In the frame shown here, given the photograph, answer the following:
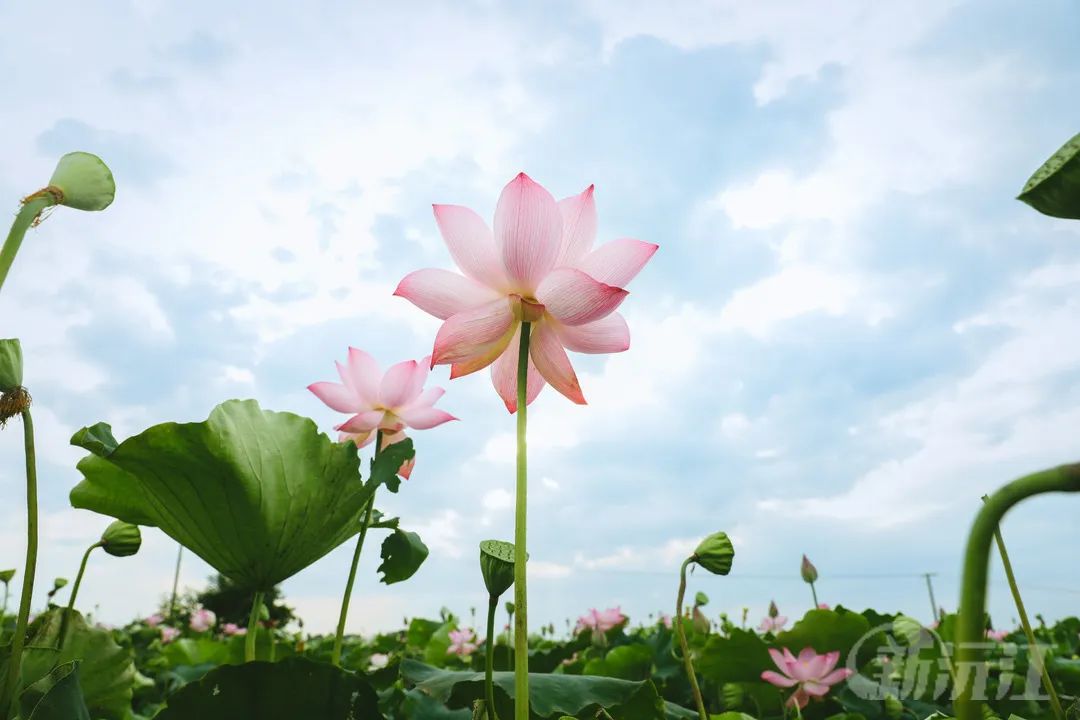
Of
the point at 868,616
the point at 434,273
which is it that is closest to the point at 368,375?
the point at 434,273

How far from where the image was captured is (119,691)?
1.34 meters

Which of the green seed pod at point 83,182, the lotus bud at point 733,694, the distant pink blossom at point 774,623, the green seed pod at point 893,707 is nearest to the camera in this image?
the green seed pod at point 83,182

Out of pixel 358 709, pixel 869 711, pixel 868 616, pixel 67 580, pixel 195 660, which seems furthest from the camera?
pixel 195 660

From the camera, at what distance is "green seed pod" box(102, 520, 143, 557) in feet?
4.19

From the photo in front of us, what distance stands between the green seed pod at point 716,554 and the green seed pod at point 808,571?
139 centimetres

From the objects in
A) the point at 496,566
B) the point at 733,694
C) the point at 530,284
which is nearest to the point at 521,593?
the point at 496,566

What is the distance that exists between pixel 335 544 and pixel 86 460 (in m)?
0.44

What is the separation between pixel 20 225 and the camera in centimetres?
77

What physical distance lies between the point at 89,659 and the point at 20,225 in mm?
853

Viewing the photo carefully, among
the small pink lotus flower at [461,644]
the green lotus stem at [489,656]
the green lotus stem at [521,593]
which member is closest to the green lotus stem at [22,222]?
the green lotus stem at [521,593]

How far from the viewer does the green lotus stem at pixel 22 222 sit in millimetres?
719

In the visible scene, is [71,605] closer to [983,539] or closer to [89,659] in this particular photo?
[89,659]

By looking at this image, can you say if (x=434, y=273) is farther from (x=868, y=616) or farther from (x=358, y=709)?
(x=868, y=616)

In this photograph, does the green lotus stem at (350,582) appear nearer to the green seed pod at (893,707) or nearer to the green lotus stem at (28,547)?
the green lotus stem at (28,547)
